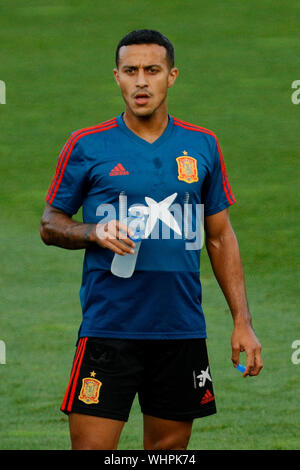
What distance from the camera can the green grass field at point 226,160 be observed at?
7.41 metres

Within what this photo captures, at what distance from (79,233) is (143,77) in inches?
27.5

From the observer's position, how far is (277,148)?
13203 mm

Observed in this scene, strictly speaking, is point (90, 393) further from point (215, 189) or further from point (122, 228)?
point (215, 189)

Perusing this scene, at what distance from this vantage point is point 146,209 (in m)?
4.25

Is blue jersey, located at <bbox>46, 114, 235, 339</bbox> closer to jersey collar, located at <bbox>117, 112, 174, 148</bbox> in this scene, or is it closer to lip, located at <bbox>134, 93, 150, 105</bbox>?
jersey collar, located at <bbox>117, 112, 174, 148</bbox>

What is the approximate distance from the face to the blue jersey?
123 millimetres

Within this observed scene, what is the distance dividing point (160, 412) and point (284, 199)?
7.99m

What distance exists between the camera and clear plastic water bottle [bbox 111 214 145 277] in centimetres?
417

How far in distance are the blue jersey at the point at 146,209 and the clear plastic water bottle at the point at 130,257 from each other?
0.03 metres
